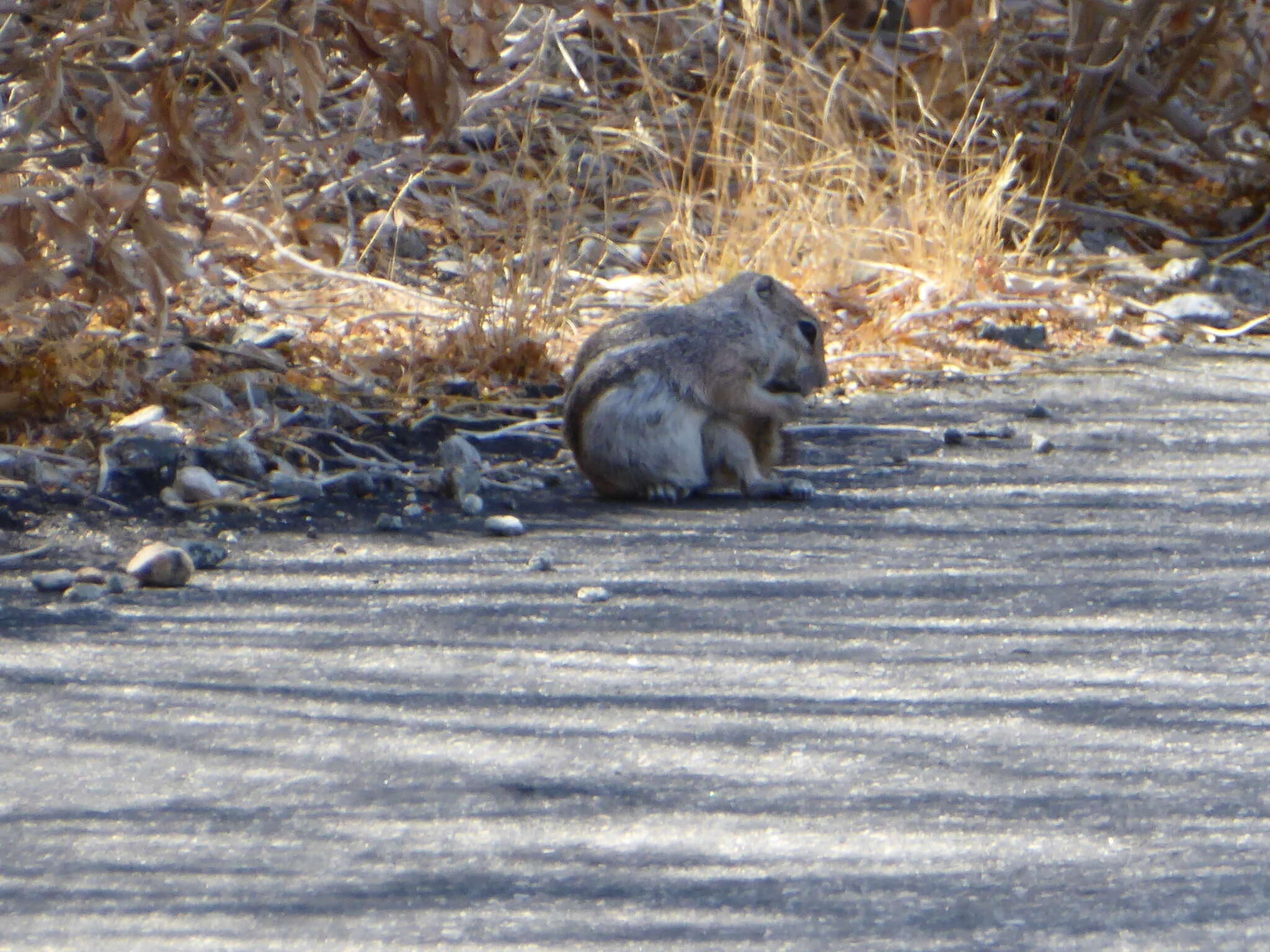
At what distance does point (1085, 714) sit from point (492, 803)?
46.0 inches

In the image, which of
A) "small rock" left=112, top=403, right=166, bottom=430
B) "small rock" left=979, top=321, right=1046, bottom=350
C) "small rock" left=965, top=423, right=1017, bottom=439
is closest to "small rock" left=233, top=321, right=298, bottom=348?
"small rock" left=112, top=403, right=166, bottom=430

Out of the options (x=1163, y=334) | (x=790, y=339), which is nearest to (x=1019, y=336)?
(x=1163, y=334)

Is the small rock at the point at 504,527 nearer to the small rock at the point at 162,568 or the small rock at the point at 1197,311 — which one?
the small rock at the point at 162,568

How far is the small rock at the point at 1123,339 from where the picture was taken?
766 cm

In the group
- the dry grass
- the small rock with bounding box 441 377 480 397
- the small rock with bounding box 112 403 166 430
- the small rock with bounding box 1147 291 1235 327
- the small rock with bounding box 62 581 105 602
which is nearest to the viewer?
the small rock with bounding box 62 581 105 602

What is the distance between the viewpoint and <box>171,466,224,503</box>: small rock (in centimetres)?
489

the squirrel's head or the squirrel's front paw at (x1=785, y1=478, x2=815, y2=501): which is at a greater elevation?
the squirrel's head

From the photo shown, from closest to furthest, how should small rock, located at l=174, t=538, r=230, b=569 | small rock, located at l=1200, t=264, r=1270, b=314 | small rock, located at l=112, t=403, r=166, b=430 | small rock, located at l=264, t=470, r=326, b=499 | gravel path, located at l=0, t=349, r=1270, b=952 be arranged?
gravel path, located at l=0, t=349, r=1270, b=952, small rock, located at l=174, t=538, r=230, b=569, small rock, located at l=264, t=470, r=326, b=499, small rock, located at l=112, t=403, r=166, b=430, small rock, located at l=1200, t=264, r=1270, b=314

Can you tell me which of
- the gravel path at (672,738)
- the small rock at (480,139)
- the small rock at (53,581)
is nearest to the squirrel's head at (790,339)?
the gravel path at (672,738)

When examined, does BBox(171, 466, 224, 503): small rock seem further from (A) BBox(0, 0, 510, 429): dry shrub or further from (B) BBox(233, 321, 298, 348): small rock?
(B) BBox(233, 321, 298, 348): small rock

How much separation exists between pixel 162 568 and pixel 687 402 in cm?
174

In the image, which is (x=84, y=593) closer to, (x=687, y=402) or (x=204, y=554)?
(x=204, y=554)

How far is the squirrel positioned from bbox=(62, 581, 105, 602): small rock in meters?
1.56

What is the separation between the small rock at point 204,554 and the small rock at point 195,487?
45cm
